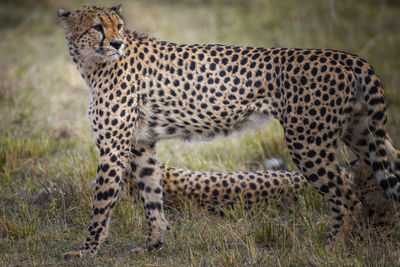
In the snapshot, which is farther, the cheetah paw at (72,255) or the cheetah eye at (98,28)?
the cheetah eye at (98,28)

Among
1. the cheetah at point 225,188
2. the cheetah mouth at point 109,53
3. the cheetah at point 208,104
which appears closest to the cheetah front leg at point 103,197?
the cheetah at point 208,104

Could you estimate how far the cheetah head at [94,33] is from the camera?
375cm

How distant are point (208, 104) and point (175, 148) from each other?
214 cm

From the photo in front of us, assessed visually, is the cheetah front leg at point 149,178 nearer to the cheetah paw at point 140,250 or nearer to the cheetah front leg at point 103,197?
the cheetah paw at point 140,250

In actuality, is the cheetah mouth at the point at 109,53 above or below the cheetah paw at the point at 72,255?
above

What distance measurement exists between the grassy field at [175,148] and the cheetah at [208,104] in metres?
0.28

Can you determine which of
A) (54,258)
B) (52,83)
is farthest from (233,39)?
(54,258)

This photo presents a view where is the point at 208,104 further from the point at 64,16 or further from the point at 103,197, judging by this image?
the point at 64,16

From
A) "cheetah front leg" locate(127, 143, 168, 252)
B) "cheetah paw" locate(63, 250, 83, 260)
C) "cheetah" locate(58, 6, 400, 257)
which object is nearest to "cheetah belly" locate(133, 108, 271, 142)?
"cheetah" locate(58, 6, 400, 257)

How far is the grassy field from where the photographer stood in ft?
12.0

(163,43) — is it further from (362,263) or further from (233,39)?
(233,39)

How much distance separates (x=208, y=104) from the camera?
12.7ft

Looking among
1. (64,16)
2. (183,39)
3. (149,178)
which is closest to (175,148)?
(149,178)

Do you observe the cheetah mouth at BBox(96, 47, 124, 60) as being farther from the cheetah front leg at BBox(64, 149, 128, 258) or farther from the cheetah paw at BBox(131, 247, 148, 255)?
the cheetah paw at BBox(131, 247, 148, 255)
